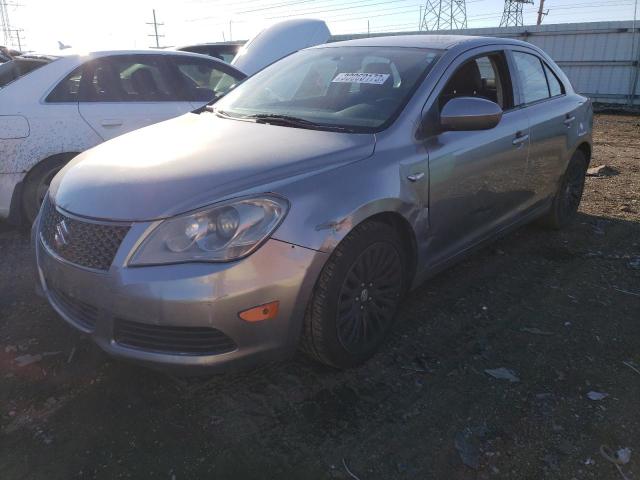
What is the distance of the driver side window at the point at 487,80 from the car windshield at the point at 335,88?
0.33 metres

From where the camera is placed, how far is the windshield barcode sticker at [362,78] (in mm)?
3306

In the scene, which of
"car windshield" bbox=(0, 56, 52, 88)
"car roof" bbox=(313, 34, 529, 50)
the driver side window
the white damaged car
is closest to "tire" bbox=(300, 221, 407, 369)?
the driver side window

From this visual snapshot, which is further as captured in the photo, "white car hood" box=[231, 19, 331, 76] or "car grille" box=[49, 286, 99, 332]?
"white car hood" box=[231, 19, 331, 76]

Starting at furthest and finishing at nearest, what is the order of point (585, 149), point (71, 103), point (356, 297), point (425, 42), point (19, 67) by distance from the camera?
1. point (585, 149)
2. point (19, 67)
3. point (71, 103)
4. point (425, 42)
5. point (356, 297)

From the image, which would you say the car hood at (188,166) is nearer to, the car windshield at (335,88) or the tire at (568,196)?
the car windshield at (335,88)

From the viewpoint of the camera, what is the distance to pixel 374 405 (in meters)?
2.57

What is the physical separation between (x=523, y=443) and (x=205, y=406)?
1414 mm

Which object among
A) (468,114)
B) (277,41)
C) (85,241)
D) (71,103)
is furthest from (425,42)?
(277,41)

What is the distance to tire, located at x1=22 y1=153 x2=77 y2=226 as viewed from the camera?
447 cm

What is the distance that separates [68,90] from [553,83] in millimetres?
4116

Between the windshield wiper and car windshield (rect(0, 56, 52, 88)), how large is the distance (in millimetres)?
2510

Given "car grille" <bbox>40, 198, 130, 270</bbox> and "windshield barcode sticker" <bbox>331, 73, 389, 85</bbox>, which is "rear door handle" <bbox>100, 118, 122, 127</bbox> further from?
"car grille" <bbox>40, 198, 130, 270</bbox>

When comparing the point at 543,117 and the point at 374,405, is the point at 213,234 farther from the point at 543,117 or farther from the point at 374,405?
the point at 543,117

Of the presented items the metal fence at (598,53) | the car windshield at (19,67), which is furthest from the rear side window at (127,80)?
the metal fence at (598,53)
